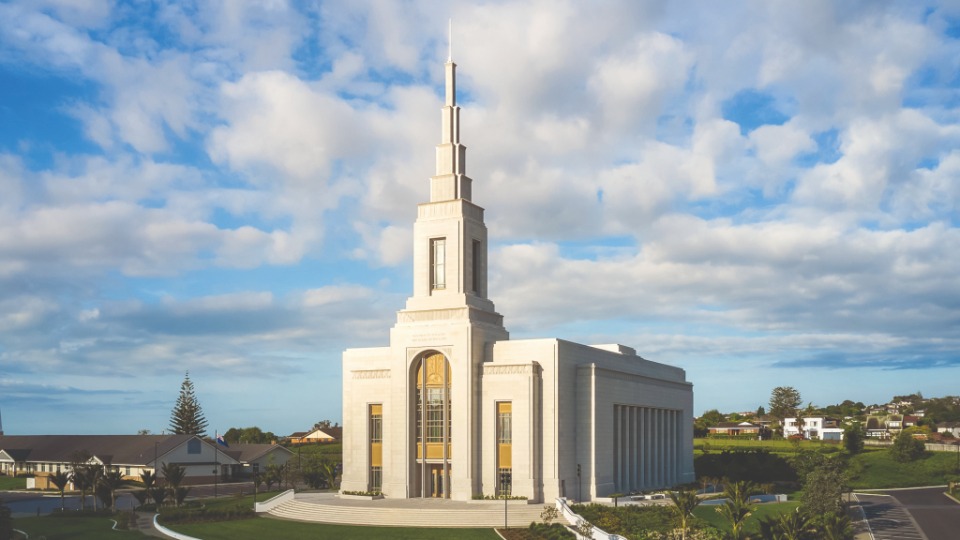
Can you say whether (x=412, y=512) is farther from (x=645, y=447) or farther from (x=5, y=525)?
(x=645, y=447)

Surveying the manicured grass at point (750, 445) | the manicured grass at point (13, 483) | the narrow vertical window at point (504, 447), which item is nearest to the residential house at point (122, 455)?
the manicured grass at point (13, 483)

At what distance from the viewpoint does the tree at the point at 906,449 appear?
95.1 meters

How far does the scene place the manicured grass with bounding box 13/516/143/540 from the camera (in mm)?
55375

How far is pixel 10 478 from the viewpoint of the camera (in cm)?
10738

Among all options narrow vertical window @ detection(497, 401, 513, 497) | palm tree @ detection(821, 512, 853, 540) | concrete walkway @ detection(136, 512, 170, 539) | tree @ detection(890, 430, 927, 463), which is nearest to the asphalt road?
palm tree @ detection(821, 512, 853, 540)

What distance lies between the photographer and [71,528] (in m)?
59.3

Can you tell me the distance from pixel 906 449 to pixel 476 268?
52183 millimetres

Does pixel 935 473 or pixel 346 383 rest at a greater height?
pixel 346 383

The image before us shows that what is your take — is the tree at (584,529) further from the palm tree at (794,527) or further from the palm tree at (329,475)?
the palm tree at (329,475)

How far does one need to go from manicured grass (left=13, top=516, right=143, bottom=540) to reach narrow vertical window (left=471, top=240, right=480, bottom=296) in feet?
88.0

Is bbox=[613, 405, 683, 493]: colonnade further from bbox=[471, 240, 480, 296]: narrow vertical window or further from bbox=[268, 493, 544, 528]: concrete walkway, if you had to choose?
bbox=[471, 240, 480, 296]: narrow vertical window

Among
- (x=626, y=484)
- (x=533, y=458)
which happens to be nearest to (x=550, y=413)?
(x=533, y=458)

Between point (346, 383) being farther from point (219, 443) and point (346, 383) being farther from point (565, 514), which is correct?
point (219, 443)

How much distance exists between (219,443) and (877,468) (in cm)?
7013
